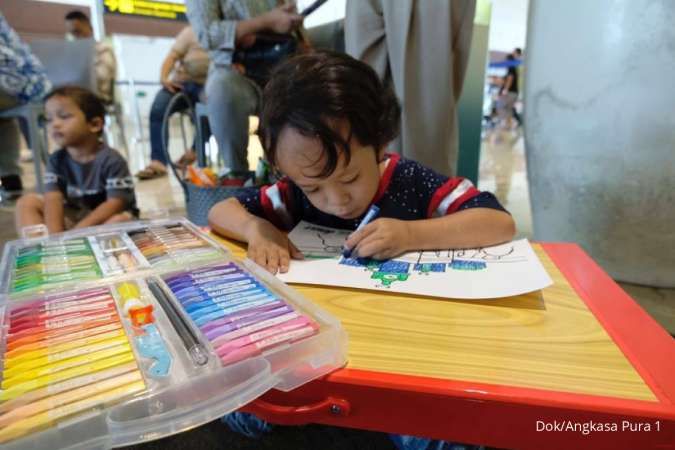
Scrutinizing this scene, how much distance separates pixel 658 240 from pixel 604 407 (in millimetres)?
662

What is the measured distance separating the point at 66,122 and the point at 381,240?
3.15ft

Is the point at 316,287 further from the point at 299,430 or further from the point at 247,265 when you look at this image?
the point at 299,430

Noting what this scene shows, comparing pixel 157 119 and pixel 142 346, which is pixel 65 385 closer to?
pixel 142 346

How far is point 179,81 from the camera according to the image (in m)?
2.11

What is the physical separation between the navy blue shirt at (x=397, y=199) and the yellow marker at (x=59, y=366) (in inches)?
13.5

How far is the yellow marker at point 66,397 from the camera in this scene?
237mm

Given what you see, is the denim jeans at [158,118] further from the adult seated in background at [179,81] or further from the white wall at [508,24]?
the white wall at [508,24]

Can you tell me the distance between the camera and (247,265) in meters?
0.44

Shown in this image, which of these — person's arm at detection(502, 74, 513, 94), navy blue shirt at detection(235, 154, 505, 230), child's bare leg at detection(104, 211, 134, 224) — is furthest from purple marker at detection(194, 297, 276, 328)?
person's arm at detection(502, 74, 513, 94)

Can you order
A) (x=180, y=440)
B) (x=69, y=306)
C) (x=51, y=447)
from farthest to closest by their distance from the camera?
1. (x=180, y=440)
2. (x=69, y=306)
3. (x=51, y=447)

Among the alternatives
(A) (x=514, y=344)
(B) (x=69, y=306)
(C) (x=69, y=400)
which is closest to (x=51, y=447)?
(C) (x=69, y=400)

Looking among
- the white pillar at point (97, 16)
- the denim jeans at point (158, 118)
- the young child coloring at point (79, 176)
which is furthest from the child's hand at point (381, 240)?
the white pillar at point (97, 16)

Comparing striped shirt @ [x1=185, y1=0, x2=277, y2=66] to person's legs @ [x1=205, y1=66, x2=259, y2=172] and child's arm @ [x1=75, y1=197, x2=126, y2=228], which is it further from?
child's arm @ [x1=75, y1=197, x2=126, y2=228]

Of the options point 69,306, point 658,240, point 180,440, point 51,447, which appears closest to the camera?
point 51,447
